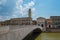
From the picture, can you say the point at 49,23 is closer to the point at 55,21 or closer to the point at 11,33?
the point at 55,21

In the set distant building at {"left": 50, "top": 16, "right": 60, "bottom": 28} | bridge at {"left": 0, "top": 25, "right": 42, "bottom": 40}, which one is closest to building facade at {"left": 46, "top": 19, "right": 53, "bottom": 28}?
distant building at {"left": 50, "top": 16, "right": 60, "bottom": 28}

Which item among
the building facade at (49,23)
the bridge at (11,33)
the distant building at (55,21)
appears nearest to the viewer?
the bridge at (11,33)

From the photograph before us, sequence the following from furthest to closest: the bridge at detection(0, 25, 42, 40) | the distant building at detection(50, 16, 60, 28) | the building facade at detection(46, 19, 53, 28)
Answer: the distant building at detection(50, 16, 60, 28), the building facade at detection(46, 19, 53, 28), the bridge at detection(0, 25, 42, 40)

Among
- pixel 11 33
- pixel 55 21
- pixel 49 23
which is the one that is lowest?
pixel 49 23

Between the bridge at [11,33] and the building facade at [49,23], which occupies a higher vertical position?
the bridge at [11,33]

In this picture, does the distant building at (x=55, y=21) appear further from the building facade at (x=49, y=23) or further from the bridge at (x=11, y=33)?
the bridge at (x=11, y=33)

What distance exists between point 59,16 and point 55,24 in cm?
535

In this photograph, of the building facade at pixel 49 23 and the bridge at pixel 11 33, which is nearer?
the bridge at pixel 11 33

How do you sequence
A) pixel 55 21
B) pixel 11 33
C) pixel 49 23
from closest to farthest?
pixel 11 33 → pixel 49 23 → pixel 55 21

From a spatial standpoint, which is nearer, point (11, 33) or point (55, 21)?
point (11, 33)

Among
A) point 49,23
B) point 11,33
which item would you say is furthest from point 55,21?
point 11,33

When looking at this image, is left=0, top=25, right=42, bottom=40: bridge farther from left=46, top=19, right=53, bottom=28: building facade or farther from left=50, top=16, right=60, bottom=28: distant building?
left=50, top=16, right=60, bottom=28: distant building

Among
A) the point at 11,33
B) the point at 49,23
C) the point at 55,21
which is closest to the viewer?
the point at 11,33

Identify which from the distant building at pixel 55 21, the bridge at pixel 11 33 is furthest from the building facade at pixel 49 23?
the bridge at pixel 11 33
